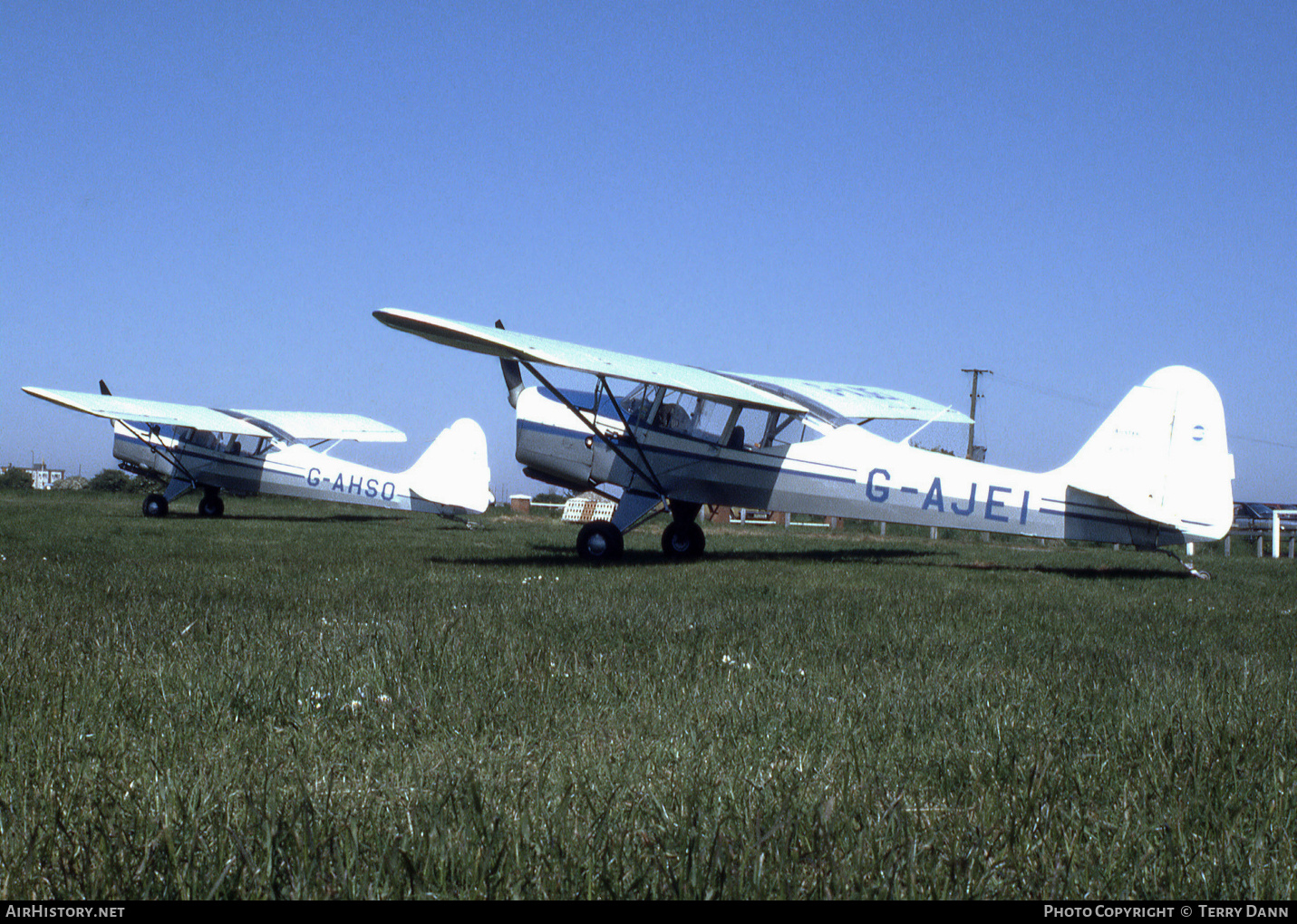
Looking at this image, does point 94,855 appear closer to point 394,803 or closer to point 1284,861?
point 394,803

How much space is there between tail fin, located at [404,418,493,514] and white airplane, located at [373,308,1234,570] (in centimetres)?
948

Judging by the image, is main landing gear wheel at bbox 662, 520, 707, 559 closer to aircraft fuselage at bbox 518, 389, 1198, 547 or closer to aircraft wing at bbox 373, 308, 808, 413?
aircraft fuselage at bbox 518, 389, 1198, 547

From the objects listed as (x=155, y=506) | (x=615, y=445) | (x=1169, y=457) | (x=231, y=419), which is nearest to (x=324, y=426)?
(x=231, y=419)

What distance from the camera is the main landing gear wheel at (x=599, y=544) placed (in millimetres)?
12242

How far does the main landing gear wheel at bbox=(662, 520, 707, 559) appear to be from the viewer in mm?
13180

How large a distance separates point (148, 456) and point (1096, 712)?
26.0 metres

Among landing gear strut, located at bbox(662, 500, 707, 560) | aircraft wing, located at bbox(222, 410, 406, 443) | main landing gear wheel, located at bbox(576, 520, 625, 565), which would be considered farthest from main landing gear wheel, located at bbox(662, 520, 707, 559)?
aircraft wing, located at bbox(222, 410, 406, 443)

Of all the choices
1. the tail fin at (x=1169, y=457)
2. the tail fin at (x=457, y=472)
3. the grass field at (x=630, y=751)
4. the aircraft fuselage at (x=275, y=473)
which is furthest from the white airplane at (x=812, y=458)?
the aircraft fuselage at (x=275, y=473)

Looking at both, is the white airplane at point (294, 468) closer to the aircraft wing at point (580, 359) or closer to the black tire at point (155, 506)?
the black tire at point (155, 506)

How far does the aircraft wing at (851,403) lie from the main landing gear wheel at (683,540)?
7.54ft

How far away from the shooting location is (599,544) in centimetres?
1229

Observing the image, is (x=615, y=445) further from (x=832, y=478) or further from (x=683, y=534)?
(x=832, y=478)

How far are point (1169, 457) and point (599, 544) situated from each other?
6.96 meters

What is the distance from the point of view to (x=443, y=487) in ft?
75.9
